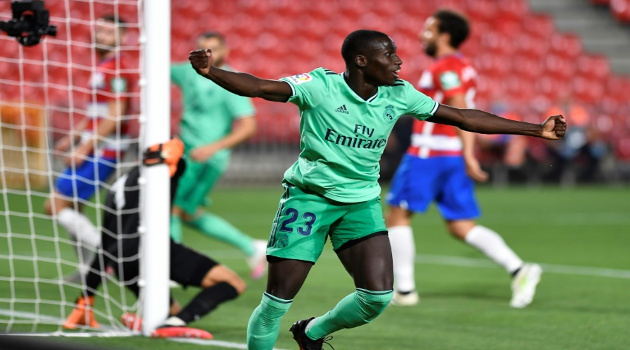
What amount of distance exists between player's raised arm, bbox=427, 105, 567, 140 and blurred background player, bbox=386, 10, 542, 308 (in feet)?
8.04

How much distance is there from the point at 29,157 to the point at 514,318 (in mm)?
12738

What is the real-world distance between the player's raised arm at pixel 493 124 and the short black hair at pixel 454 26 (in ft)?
9.31

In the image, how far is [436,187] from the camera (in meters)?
7.59

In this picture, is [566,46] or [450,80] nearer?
[450,80]

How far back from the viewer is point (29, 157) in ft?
57.7

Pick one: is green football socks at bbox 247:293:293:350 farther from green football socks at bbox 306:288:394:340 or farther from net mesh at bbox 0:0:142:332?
net mesh at bbox 0:0:142:332

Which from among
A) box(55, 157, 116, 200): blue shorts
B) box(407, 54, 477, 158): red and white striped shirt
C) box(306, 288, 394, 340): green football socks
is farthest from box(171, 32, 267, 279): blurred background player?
box(306, 288, 394, 340): green football socks

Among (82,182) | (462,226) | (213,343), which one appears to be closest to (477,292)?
(462,226)

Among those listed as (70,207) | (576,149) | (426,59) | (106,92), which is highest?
(106,92)

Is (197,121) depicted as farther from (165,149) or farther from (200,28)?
(200,28)

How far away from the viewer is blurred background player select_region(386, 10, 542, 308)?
7359 mm

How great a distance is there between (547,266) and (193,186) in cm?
350

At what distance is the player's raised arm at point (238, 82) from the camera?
4.12 meters

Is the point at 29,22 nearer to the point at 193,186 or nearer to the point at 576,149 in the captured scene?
the point at 193,186
